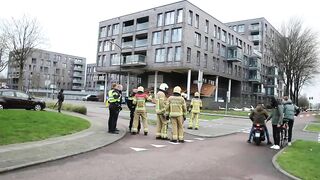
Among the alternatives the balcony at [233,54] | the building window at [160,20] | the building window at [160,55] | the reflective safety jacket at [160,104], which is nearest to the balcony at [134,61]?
the building window at [160,55]

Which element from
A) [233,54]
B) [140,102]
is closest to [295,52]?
[233,54]

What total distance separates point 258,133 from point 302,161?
3.33 meters

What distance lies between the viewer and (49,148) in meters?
9.33

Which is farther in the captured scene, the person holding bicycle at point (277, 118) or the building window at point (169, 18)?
the building window at point (169, 18)

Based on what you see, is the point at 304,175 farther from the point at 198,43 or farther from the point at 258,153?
the point at 198,43

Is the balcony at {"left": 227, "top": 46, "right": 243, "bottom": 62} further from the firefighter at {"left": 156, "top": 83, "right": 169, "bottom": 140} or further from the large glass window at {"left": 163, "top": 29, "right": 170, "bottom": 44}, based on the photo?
the firefighter at {"left": 156, "top": 83, "right": 169, "bottom": 140}

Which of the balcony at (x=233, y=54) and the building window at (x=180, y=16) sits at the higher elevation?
the building window at (x=180, y=16)

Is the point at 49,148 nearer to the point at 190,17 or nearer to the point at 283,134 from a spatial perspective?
the point at 283,134

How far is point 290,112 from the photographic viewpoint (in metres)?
13.0

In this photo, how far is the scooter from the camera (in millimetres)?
12938

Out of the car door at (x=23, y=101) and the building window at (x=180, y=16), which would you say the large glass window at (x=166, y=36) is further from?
the car door at (x=23, y=101)

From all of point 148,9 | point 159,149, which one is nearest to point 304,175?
point 159,149

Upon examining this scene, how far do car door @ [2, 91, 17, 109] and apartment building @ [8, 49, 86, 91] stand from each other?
284 ft

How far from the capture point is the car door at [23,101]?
77.3 ft
